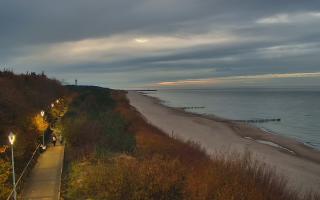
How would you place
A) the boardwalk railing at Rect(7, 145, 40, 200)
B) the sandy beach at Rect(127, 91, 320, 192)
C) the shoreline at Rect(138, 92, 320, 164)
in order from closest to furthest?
the boardwalk railing at Rect(7, 145, 40, 200) → the sandy beach at Rect(127, 91, 320, 192) → the shoreline at Rect(138, 92, 320, 164)

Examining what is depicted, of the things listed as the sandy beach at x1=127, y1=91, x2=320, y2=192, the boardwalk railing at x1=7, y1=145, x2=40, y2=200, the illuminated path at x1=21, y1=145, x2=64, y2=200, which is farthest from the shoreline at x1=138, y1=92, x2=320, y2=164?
the boardwalk railing at x1=7, y1=145, x2=40, y2=200

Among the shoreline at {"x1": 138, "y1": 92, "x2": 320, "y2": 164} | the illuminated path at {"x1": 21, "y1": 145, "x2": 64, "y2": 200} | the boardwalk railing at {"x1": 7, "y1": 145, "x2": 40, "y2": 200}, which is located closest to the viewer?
the illuminated path at {"x1": 21, "y1": 145, "x2": 64, "y2": 200}

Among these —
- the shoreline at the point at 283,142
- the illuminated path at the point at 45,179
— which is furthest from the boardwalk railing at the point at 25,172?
the shoreline at the point at 283,142

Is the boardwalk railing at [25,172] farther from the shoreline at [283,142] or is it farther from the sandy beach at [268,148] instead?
the shoreline at [283,142]

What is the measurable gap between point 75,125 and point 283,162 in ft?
54.1

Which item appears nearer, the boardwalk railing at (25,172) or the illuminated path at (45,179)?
the illuminated path at (45,179)

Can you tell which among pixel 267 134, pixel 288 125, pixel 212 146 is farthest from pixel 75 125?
pixel 288 125

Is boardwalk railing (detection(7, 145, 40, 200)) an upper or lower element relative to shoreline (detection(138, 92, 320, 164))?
upper

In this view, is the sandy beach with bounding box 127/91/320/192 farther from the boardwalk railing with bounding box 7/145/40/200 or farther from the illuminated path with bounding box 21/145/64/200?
the boardwalk railing with bounding box 7/145/40/200

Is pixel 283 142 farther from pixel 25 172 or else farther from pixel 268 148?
pixel 25 172

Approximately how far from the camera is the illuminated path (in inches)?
693

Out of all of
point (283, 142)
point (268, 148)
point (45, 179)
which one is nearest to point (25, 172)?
point (45, 179)

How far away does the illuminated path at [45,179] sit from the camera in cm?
1760

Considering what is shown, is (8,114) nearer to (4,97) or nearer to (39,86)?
(4,97)
